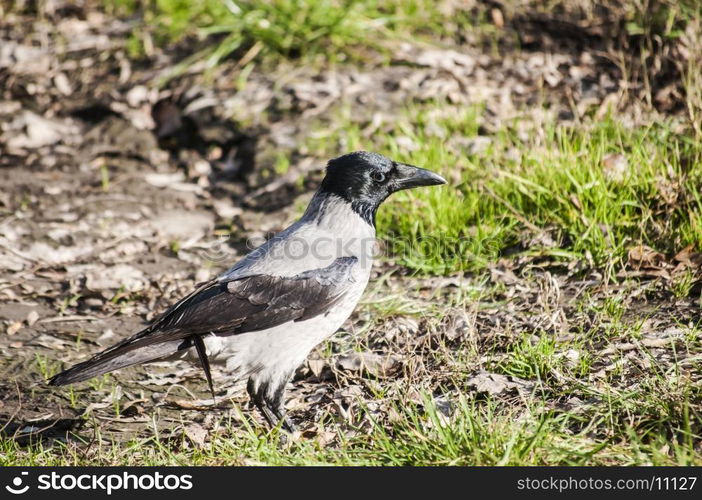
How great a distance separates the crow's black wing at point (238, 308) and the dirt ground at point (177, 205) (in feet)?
1.59

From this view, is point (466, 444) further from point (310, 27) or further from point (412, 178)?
point (310, 27)

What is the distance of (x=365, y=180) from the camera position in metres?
4.87

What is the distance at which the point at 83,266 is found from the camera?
6.15 meters

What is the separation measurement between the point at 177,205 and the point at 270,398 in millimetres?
3302

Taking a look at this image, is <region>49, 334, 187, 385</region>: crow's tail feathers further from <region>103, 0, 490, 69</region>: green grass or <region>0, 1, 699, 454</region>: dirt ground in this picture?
<region>103, 0, 490, 69</region>: green grass

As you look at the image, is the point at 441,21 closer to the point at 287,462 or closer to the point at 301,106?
the point at 301,106

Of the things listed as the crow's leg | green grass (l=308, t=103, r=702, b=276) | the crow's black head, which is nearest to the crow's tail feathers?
the crow's leg

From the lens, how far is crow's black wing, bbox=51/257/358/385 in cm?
416

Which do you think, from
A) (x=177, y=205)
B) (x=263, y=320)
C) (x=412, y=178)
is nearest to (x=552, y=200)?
(x=412, y=178)

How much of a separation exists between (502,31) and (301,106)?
2442 millimetres

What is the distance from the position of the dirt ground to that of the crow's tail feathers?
1.16 feet

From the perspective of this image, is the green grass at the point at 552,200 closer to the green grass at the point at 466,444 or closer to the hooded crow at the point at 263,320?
the hooded crow at the point at 263,320

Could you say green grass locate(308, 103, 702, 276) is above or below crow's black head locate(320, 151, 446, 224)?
below
